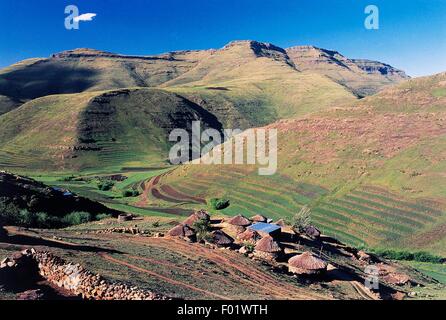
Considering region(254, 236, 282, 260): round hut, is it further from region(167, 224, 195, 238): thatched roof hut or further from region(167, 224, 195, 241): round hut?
region(167, 224, 195, 238): thatched roof hut

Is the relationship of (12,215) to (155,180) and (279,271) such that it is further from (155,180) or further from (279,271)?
(155,180)

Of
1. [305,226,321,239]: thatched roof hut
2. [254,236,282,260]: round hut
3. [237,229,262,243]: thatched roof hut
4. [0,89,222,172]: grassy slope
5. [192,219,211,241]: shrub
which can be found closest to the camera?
[254,236,282,260]: round hut

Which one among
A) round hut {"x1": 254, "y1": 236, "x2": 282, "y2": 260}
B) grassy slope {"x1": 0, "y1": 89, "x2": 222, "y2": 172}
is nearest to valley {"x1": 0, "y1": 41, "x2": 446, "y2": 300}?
grassy slope {"x1": 0, "y1": 89, "x2": 222, "y2": 172}

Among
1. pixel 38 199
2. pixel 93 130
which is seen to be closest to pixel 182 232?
pixel 38 199

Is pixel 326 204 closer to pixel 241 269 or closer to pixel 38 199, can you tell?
pixel 241 269

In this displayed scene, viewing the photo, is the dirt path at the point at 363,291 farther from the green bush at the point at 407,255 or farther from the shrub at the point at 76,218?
the shrub at the point at 76,218
